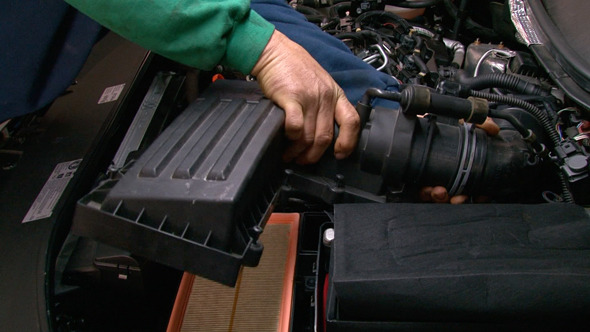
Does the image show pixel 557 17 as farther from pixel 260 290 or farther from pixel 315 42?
pixel 260 290

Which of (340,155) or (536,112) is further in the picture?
(536,112)

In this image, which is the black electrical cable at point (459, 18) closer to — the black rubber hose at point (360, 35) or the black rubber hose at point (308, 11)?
the black rubber hose at point (360, 35)

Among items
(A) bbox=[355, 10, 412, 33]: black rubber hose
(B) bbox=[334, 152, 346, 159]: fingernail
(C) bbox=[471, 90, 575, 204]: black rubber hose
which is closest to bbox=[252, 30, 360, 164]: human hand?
(B) bbox=[334, 152, 346, 159]: fingernail

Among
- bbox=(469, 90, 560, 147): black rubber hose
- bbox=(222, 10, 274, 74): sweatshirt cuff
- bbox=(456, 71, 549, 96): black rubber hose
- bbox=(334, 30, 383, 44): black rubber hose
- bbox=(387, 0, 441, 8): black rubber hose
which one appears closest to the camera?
bbox=(222, 10, 274, 74): sweatshirt cuff

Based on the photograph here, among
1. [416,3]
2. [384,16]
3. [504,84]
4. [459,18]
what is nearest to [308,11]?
[384,16]

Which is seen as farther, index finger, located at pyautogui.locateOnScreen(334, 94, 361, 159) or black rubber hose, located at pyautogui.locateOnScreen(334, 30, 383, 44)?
black rubber hose, located at pyautogui.locateOnScreen(334, 30, 383, 44)

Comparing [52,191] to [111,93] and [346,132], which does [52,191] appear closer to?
[111,93]

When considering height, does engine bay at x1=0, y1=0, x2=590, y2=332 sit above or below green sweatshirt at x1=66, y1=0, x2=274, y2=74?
below

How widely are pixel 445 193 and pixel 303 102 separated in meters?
0.36

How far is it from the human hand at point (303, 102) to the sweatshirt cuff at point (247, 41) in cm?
1

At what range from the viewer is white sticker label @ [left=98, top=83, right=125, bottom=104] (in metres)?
1.14

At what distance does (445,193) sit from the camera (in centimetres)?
84

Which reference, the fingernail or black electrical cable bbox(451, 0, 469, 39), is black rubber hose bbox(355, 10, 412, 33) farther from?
the fingernail

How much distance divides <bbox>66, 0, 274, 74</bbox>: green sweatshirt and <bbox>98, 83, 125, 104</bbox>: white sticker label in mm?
405
